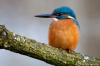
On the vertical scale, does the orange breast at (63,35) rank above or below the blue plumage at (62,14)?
below

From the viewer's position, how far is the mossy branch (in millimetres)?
1605

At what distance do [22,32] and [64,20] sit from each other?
781mm

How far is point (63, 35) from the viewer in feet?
6.57

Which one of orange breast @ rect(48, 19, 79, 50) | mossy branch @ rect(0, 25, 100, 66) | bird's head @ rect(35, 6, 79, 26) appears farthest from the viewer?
bird's head @ rect(35, 6, 79, 26)

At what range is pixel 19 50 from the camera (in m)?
1.62

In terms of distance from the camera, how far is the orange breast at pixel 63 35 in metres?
2.00

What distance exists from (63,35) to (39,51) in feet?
1.18

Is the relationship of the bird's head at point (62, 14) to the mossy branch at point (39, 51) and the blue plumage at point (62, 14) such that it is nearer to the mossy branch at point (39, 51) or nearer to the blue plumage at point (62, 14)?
the blue plumage at point (62, 14)

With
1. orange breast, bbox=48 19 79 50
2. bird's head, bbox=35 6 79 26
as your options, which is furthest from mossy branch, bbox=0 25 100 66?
bird's head, bbox=35 6 79 26

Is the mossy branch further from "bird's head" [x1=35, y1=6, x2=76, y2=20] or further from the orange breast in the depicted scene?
"bird's head" [x1=35, y1=6, x2=76, y2=20]

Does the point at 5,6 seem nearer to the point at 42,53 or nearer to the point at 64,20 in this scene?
the point at 64,20

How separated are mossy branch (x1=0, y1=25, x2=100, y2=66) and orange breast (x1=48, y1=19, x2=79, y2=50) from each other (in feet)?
0.62

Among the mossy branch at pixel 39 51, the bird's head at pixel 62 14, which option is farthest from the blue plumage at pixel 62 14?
the mossy branch at pixel 39 51

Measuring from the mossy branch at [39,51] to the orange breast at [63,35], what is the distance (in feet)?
0.62
